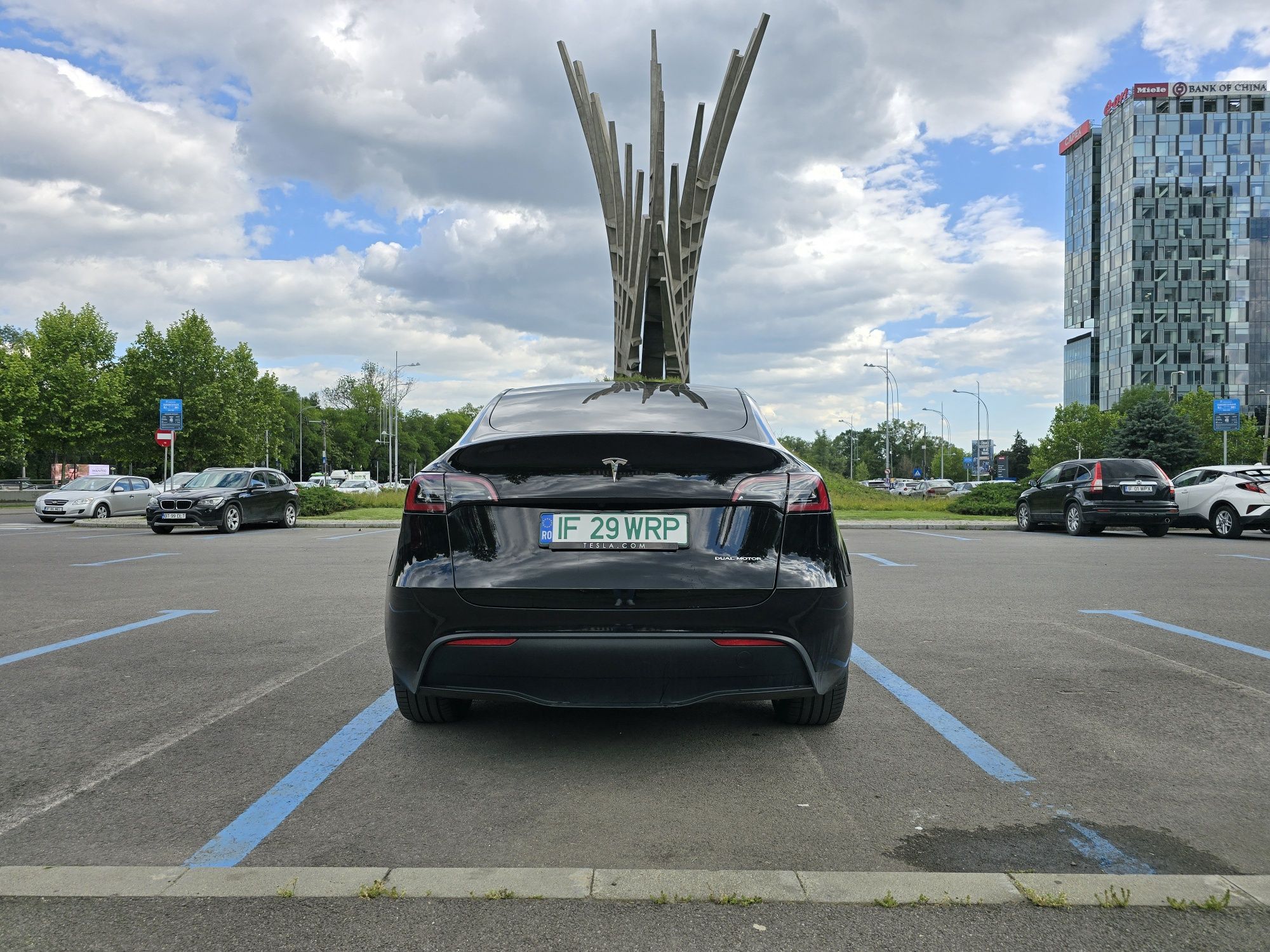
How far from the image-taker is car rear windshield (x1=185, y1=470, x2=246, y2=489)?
21.4 meters

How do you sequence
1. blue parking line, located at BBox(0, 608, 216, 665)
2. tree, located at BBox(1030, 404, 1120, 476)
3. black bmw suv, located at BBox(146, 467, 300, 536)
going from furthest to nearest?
1. tree, located at BBox(1030, 404, 1120, 476)
2. black bmw suv, located at BBox(146, 467, 300, 536)
3. blue parking line, located at BBox(0, 608, 216, 665)

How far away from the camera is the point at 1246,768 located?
3.76 metres

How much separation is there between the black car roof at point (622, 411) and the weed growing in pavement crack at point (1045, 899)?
186cm

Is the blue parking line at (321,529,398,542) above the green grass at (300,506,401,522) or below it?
below

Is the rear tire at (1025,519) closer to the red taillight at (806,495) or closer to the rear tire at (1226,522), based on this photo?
the rear tire at (1226,522)

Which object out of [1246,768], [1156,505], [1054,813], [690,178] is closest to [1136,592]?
[1246,768]

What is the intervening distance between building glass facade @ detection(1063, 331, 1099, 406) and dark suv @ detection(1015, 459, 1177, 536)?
93585 mm

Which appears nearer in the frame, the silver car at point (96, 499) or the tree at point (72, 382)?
the silver car at point (96, 499)

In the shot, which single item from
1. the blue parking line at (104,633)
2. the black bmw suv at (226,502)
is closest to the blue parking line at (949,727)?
the blue parking line at (104,633)

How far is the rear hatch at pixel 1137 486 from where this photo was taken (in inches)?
725

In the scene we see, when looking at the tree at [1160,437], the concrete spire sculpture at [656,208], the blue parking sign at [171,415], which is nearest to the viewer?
the blue parking sign at [171,415]

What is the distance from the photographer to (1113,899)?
257 centimetres

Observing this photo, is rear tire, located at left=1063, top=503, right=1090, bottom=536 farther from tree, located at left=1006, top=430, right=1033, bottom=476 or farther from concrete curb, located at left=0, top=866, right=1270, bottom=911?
tree, located at left=1006, top=430, right=1033, bottom=476

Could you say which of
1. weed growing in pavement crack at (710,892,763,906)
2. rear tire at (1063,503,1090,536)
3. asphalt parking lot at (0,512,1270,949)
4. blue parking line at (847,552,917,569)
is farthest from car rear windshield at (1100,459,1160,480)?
weed growing in pavement crack at (710,892,763,906)
